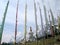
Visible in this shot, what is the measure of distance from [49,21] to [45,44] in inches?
32.9

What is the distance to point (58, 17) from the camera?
509cm

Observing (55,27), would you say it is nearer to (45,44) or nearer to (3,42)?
(45,44)

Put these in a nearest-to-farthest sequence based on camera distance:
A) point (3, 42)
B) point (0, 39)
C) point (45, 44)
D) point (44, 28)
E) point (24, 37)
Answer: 1. point (0, 39)
2. point (3, 42)
3. point (24, 37)
4. point (45, 44)
5. point (44, 28)

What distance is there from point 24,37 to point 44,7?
4.11 feet

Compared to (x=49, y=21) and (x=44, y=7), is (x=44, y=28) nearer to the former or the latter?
(x=49, y=21)

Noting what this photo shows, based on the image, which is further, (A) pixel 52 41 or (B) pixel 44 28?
(B) pixel 44 28

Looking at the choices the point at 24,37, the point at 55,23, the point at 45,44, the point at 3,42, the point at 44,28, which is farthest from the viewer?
the point at 55,23

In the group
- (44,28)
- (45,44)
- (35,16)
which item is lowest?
(45,44)

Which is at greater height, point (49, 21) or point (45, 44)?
point (49, 21)

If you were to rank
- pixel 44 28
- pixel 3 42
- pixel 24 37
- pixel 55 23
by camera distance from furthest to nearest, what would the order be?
1. pixel 55 23
2. pixel 44 28
3. pixel 24 37
4. pixel 3 42

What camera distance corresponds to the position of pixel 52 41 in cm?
431

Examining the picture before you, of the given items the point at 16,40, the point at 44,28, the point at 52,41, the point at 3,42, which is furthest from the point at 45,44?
the point at 3,42

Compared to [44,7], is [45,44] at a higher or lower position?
lower

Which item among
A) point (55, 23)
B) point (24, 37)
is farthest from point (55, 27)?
point (24, 37)
